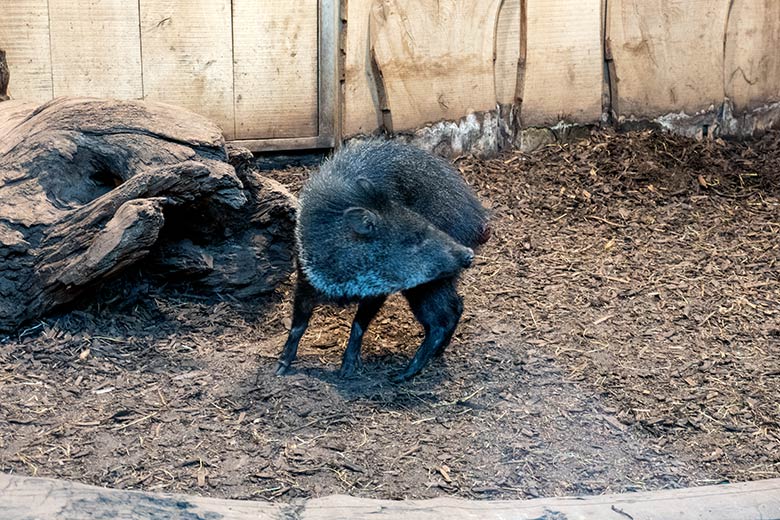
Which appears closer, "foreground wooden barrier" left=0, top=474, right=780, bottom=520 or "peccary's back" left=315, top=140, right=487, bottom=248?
"foreground wooden barrier" left=0, top=474, right=780, bottom=520

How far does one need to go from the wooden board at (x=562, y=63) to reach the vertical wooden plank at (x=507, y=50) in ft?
0.27

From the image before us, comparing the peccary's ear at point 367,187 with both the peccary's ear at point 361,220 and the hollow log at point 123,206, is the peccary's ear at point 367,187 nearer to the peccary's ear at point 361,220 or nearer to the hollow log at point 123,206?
the peccary's ear at point 361,220

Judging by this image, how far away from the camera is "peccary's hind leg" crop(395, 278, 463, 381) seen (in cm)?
459

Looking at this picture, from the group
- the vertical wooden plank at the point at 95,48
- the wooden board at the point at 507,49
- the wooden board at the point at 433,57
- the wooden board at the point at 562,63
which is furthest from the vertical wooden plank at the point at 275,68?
Answer: the wooden board at the point at 562,63

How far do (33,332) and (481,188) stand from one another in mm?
3171

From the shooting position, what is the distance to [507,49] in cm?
685

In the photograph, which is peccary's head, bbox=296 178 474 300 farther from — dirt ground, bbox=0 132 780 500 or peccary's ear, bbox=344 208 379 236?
dirt ground, bbox=0 132 780 500

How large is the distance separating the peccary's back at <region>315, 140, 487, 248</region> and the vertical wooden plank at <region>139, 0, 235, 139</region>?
1.94 meters

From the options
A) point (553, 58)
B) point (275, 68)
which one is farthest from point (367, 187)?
point (553, 58)

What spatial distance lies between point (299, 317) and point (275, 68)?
2.54 m

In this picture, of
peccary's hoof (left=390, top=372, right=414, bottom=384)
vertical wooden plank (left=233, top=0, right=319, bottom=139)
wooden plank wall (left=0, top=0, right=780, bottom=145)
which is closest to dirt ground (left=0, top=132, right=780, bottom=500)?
peccary's hoof (left=390, top=372, right=414, bottom=384)

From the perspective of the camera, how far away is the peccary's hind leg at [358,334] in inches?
180

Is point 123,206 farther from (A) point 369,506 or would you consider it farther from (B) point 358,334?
(A) point 369,506

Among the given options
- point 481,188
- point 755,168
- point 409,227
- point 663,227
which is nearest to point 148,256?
point 409,227
